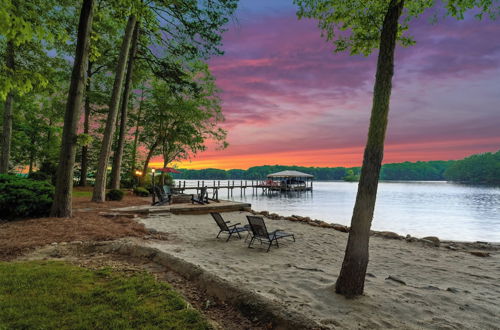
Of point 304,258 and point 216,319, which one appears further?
point 304,258

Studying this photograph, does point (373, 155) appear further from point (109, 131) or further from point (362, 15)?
point (109, 131)

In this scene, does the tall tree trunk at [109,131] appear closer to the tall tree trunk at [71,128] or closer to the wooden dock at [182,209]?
the wooden dock at [182,209]

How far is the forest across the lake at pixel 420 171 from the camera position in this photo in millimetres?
103656

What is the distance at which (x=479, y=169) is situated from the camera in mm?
105875

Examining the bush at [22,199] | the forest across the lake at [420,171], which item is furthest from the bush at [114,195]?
the forest across the lake at [420,171]

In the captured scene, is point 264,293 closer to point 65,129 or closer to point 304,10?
point 304,10

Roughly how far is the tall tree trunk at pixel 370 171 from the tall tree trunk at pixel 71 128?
25.7 ft

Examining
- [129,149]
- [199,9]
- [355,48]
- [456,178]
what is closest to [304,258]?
[355,48]

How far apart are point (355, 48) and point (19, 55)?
1762 cm

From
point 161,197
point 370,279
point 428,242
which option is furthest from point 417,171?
point 370,279

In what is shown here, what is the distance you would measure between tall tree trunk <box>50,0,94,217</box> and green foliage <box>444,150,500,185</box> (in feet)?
427

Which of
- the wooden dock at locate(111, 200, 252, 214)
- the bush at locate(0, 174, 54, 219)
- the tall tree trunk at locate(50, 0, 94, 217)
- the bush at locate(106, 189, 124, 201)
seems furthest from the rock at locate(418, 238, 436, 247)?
Answer: the bush at locate(106, 189, 124, 201)

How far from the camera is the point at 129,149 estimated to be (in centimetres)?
2792

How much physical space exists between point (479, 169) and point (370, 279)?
136 meters
